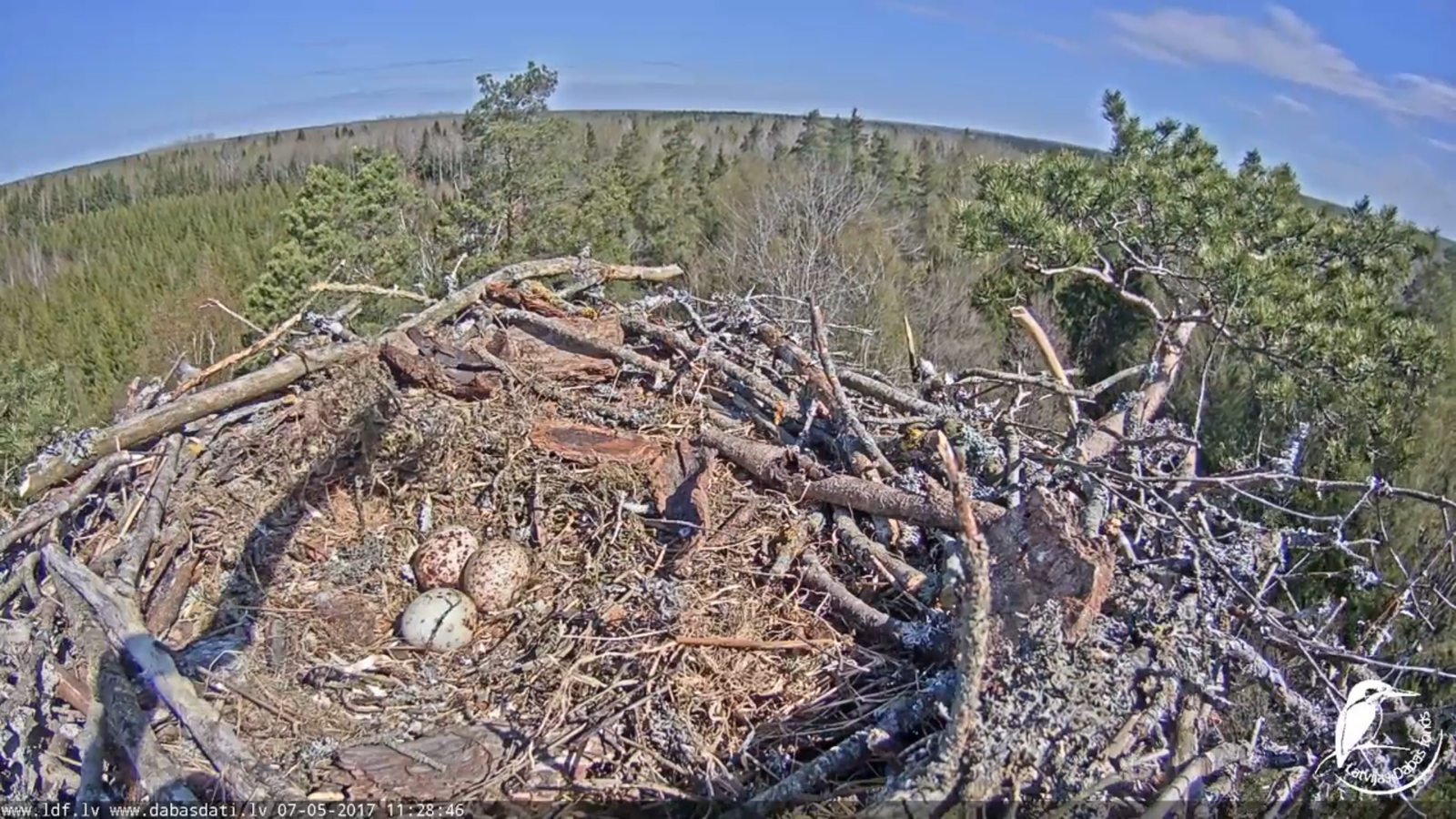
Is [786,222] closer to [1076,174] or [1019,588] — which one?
[1076,174]

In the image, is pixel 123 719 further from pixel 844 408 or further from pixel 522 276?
pixel 522 276

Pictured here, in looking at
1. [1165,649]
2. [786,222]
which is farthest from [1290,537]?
[786,222]

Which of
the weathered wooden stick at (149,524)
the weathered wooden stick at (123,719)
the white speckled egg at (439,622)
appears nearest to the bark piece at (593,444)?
the white speckled egg at (439,622)

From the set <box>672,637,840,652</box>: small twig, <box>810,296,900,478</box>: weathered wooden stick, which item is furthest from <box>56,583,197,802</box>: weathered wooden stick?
<box>810,296,900,478</box>: weathered wooden stick

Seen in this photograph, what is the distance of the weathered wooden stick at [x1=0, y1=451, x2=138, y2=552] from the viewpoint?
2961mm

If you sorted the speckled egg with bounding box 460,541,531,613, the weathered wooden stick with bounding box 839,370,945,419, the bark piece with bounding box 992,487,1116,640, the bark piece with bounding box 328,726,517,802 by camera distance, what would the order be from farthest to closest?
the weathered wooden stick with bounding box 839,370,945,419 → the speckled egg with bounding box 460,541,531,613 → the bark piece with bounding box 328,726,517,802 → the bark piece with bounding box 992,487,1116,640

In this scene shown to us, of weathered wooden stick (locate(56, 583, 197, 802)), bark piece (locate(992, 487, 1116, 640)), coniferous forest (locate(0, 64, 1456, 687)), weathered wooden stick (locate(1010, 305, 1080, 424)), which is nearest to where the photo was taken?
weathered wooden stick (locate(56, 583, 197, 802))

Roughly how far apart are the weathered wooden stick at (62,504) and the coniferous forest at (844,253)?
1.88 ft

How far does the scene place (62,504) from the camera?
3.11 metres

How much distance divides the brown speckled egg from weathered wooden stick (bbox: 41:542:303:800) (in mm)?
961

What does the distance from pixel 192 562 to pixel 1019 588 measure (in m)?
2.90

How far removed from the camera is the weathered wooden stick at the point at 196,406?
3.25 metres

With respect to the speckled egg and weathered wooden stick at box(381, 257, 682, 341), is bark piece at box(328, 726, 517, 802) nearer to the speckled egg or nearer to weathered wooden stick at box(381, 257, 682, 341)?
the speckled egg

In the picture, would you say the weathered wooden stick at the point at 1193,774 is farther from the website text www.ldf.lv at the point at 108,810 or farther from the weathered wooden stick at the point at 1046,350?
the website text www.ldf.lv at the point at 108,810
